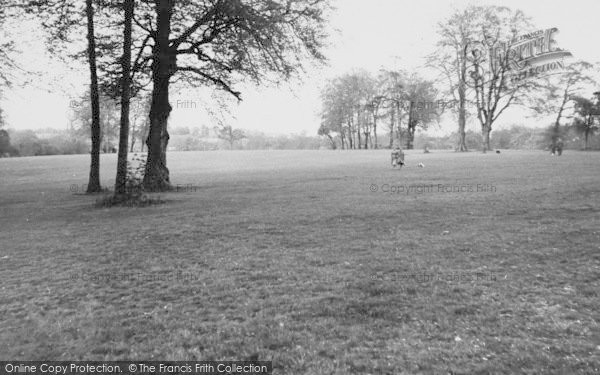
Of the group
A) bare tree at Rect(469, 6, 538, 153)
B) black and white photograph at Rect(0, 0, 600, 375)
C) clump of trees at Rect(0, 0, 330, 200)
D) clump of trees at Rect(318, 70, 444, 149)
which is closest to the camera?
black and white photograph at Rect(0, 0, 600, 375)

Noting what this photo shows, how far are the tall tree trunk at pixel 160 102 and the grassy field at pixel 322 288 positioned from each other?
23.4ft

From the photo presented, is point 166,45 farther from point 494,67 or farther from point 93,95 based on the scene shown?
point 494,67

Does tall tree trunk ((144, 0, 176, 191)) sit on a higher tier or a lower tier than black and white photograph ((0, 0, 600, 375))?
higher

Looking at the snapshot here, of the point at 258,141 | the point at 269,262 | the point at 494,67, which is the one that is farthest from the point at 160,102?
the point at 258,141

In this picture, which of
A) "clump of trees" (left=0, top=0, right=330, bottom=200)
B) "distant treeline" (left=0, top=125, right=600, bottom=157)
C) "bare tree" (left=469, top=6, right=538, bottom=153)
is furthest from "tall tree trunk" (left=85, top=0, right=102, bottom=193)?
"bare tree" (left=469, top=6, right=538, bottom=153)

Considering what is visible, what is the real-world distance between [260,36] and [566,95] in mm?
60831

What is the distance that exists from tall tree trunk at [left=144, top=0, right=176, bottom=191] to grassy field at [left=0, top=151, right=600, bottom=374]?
7124 mm

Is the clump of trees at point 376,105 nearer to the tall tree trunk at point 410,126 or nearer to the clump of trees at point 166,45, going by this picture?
the tall tree trunk at point 410,126

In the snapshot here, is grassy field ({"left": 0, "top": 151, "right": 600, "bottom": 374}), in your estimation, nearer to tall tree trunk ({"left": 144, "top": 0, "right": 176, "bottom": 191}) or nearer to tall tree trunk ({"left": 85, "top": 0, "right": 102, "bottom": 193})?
tall tree trunk ({"left": 85, "top": 0, "right": 102, "bottom": 193})

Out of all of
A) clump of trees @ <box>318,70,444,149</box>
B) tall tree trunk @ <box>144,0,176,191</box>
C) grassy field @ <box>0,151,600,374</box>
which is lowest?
grassy field @ <box>0,151,600,374</box>

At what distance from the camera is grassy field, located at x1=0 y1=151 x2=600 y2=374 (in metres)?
4.04

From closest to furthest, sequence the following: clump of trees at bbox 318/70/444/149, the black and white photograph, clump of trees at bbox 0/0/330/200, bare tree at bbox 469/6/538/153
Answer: the black and white photograph → clump of trees at bbox 0/0/330/200 → bare tree at bbox 469/6/538/153 → clump of trees at bbox 318/70/444/149

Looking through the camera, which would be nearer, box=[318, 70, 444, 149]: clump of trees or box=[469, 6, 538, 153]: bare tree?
box=[469, 6, 538, 153]: bare tree

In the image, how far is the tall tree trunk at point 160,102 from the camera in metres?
16.2
